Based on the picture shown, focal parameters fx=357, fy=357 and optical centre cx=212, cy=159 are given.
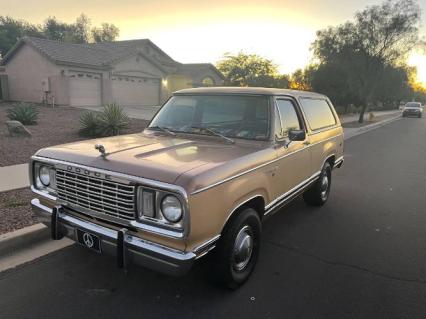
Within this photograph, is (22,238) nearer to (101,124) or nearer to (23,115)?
(101,124)

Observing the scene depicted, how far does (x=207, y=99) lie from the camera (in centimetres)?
446

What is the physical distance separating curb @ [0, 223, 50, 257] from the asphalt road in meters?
0.40

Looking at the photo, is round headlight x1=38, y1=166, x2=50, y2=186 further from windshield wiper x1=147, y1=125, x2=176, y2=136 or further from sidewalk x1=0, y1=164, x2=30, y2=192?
sidewalk x1=0, y1=164, x2=30, y2=192

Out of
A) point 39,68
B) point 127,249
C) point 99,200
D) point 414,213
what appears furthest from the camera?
point 39,68

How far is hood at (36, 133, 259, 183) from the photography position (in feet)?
9.35

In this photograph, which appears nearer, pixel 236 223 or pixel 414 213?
pixel 236 223

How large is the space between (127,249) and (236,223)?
3.21 feet

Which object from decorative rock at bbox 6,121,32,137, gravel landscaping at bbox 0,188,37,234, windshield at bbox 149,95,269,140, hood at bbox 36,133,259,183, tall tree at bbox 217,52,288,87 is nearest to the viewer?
hood at bbox 36,133,259,183

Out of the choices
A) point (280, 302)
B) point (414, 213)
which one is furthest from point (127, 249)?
point (414, 213)

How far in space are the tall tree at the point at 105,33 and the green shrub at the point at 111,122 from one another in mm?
70830

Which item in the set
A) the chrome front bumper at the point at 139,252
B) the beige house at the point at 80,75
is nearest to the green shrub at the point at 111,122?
the chrome front bumper at the point at 139,252

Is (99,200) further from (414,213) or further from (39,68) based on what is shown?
(39,68)

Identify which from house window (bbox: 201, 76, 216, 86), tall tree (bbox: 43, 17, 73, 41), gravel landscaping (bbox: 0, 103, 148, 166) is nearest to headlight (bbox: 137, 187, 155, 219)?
gravel landscaping (bbox: 0, 103, 148, 166)

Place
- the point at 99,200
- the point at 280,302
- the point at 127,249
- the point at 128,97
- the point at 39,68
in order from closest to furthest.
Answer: the point at 127,249
the point at 99,200
the point at 280,302
the point at 39,68
the point at 128,97
